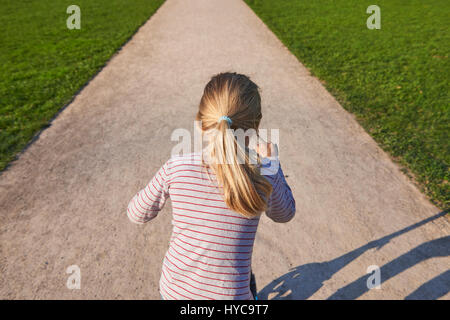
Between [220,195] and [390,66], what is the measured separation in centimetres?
718

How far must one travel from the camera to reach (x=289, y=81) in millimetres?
6375

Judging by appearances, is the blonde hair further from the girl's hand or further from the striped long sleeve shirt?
the girl's hand

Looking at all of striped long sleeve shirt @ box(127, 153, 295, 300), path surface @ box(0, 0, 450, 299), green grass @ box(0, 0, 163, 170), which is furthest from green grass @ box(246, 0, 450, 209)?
green grass @ box(0, 0, 163, 170)

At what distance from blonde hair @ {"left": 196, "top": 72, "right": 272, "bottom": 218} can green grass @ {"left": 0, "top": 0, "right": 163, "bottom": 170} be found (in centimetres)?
392

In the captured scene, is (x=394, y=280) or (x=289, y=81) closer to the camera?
(x=394, y=280)

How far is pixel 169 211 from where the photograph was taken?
341cm

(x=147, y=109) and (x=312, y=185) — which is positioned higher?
(x=147, y=109)

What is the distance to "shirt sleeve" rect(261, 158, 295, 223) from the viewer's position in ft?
4.67

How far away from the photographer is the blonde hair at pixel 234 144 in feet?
4.30

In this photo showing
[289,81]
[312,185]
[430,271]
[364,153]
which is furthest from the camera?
[289,81]

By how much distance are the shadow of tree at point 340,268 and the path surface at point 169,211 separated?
1 centimetres
